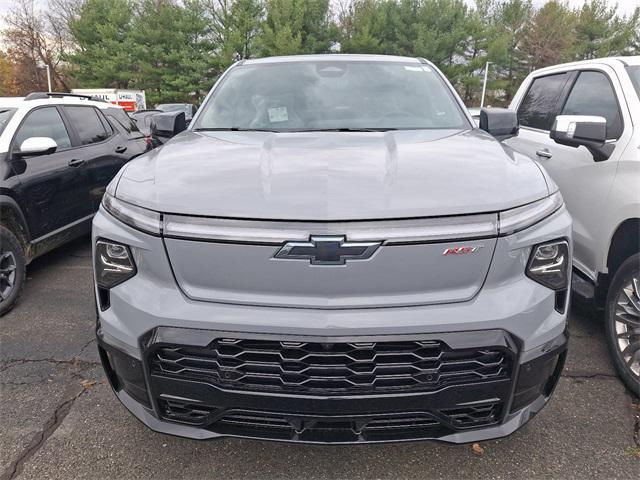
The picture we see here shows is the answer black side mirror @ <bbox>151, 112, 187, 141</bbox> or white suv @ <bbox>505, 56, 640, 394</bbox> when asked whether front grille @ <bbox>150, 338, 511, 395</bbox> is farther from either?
black side mirror @ <bbox>151, 112, 187, 141</bbox>

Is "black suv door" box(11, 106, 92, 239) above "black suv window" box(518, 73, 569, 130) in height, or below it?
below

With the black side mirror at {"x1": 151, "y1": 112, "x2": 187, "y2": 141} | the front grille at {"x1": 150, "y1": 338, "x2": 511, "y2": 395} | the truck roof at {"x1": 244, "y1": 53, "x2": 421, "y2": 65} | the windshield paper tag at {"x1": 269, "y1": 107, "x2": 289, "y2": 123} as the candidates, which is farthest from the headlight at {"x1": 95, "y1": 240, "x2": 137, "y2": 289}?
the truck roof at {"x1": 244, "y1": 53, "x2": 421, "y2": 65}

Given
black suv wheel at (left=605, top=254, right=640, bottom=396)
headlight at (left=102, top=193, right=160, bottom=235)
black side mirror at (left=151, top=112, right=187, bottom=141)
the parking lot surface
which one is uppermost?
black side mirror at (left=151, top=112, right=187, bottom=141)

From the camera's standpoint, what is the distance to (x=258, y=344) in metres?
1.63

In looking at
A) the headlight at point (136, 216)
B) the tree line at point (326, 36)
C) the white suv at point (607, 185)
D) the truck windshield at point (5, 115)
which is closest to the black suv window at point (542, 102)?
the white suv at point (607, 185)

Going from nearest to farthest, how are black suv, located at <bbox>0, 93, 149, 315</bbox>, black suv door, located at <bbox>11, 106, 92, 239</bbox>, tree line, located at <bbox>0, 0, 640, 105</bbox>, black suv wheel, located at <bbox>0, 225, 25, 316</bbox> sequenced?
1. black suv wheel, located at <bbox>0, 225, 25, 316</bbox>
2. black suv, located at <bbox>0, 93, 149, 315</bbox>
3. black suv door, located at <bbox>11, 106, 92, 239</bbox>
4. tree line, located at <bbox>0, 0, 640, 105</bbox>

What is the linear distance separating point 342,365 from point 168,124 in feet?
7.44

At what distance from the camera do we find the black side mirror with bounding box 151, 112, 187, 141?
3178mm

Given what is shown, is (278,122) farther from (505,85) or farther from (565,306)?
(505,85)

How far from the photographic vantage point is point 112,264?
1.78 metres

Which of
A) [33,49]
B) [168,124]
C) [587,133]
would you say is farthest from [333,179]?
[33,49]

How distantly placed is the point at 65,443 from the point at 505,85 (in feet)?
134

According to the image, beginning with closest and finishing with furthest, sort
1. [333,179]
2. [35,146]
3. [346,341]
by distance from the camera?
[346,341]
[333,179]
[35,146]

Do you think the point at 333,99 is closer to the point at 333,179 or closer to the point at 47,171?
the point at 333,179
